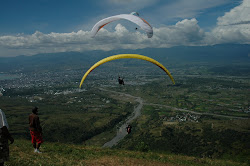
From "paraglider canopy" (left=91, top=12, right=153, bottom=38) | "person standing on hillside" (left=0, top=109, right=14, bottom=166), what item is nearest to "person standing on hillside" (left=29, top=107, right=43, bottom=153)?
"person standing on hillside" (left=0, top=109, right=14, bottom=166)

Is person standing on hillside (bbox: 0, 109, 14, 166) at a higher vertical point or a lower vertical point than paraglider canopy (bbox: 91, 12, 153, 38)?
lower

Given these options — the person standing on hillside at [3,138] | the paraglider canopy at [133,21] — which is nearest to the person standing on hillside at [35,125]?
the person standing on hillside at [3,138]

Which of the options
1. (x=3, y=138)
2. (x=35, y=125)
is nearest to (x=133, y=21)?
(x=35, y=125)

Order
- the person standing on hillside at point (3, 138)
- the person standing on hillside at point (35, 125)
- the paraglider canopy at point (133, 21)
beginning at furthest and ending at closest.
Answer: the paraglider canopy at point (133, 21), the person standing on hillside at point (35, 125), the person standing on hillside at point (3, 138)

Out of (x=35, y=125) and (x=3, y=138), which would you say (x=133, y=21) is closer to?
(x=35, y=125)

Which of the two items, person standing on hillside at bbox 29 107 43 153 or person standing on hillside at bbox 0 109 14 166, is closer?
person standing on hillside at bbox 0 109 14 166

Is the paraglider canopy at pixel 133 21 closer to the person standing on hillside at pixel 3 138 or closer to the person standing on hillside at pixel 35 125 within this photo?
the person standing on hillside at pixel 35 125

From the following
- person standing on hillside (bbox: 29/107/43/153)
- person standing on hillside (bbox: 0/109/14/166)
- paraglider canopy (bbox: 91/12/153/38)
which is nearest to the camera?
person standing on hillside (bbox: 0/109/14/166)

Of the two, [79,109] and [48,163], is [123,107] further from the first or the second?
[48,163]

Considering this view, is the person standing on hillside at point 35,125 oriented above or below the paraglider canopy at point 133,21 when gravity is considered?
below

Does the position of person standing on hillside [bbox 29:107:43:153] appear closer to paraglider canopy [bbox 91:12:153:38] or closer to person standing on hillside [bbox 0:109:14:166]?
person standing on hillside [bbox 0:109:14:166]

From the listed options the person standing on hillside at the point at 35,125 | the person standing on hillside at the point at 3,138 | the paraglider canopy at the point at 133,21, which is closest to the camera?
the person standing on hillside at the point at 3,138

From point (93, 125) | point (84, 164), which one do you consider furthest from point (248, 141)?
point (93, 125)
